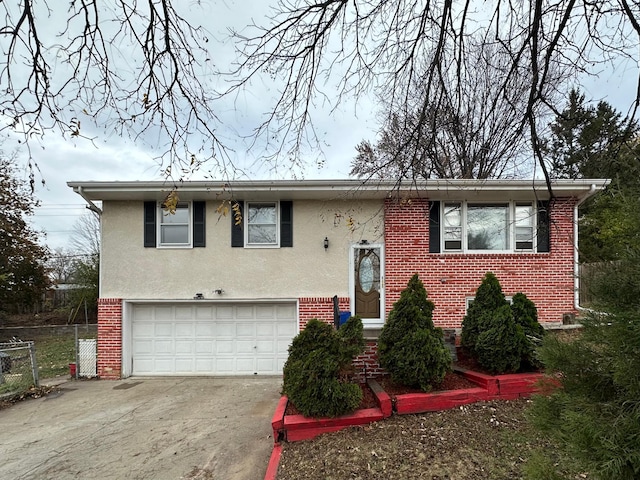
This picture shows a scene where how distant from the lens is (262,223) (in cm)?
823

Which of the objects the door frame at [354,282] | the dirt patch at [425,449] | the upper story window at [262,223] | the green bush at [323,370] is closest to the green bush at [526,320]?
the dirt patch at [425,449]

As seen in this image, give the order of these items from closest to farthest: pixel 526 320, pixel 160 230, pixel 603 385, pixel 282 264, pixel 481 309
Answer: pixel 603 385 → pixel 526 320 → pixel 481 309 → pixel 282 264 → pixel 160 230

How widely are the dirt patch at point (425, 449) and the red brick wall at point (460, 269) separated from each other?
12.7 feet

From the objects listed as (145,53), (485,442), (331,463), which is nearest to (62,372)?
(331,463)

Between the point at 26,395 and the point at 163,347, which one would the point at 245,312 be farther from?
the point at 26,395

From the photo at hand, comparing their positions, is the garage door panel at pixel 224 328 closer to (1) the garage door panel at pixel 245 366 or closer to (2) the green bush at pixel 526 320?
(1) the garage door panel at pixel 245 366

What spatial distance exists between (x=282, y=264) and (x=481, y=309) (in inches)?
174

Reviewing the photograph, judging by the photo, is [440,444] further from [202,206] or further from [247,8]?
[202,206]

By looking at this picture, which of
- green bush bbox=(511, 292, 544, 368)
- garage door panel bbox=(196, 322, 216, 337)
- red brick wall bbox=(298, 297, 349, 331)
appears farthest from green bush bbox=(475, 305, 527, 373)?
garage door panel bbox=(196, 322, 216, 337)

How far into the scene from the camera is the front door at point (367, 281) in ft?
26.3

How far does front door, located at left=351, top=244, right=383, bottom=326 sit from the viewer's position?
8031 millimetres

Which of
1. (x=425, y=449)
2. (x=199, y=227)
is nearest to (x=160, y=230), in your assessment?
(x=199, y=227)

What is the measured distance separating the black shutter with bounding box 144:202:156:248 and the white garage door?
1.55 m

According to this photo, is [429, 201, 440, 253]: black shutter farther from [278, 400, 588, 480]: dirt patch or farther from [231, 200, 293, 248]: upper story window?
[278, 400, 588, 480]: dirt patch
